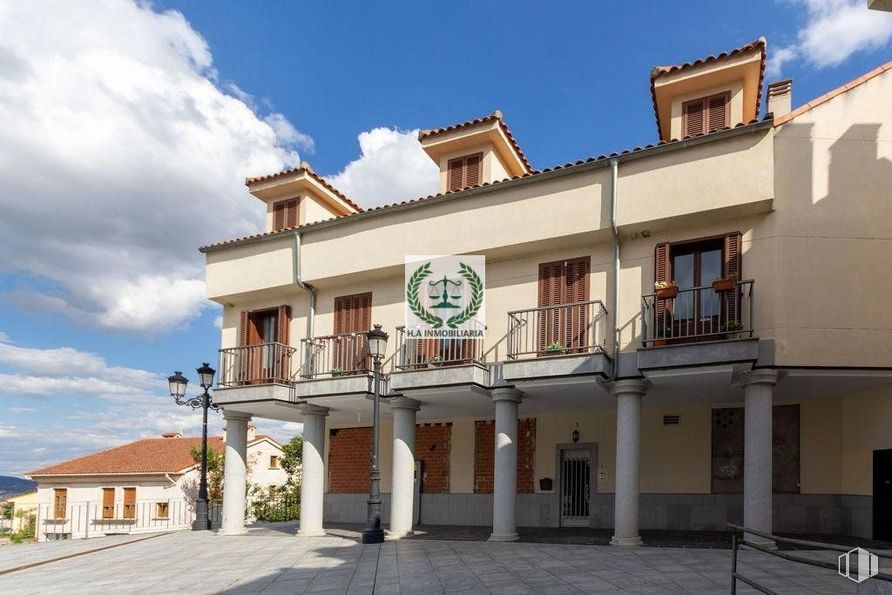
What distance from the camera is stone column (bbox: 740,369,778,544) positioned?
39.1 ft

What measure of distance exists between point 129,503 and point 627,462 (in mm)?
31599

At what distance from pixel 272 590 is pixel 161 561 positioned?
187 inches

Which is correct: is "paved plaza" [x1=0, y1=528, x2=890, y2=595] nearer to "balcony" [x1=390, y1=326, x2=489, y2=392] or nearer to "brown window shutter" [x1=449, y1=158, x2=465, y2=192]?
"balcony" [x1=390, y1=326, x2=489, y2=392]

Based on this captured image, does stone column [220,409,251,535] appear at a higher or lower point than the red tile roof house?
higher

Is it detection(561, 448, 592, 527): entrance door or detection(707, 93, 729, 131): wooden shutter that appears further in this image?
detection(561, 448, 592, 527): entrance door

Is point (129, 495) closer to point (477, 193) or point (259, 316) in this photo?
point (259, 316)

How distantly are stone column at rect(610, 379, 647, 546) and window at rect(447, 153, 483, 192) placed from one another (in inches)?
266

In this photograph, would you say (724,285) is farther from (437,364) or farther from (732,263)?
(437,364)

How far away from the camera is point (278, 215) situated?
2031cm

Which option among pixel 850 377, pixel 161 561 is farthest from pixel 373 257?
pixel 850 377

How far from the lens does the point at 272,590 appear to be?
10102mm

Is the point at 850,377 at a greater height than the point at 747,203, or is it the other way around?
the point at 747,203

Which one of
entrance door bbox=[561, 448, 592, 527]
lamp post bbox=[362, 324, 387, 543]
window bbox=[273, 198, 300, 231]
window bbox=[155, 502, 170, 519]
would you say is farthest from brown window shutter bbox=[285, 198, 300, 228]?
window bbox=[155, 502, 170, 519]

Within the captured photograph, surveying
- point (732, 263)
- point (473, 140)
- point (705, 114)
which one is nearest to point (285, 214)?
point (473, 140)
